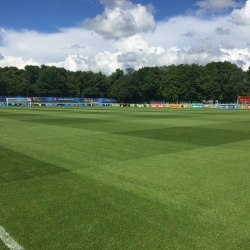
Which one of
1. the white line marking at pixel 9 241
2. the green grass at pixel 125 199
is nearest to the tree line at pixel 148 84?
the green grass at pixel 125 199

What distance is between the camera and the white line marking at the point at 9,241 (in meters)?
4.49

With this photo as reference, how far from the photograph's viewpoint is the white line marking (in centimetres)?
449

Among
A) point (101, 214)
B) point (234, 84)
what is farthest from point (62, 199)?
point (234, 84)

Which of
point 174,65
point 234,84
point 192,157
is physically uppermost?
point 174,65

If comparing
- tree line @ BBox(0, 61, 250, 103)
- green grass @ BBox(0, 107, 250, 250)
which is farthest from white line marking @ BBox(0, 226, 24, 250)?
tree line @ BBox(0, 61, 250, 103)

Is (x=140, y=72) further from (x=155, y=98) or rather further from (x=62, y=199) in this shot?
(x=62, y=199)

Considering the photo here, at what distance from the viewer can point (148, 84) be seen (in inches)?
4589

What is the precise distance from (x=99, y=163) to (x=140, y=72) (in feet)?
374

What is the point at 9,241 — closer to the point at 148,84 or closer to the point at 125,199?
the point at 125,199

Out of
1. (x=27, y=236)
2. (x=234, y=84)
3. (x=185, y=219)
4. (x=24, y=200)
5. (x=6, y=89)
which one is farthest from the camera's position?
(x=6, y=89)

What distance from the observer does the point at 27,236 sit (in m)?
4.79

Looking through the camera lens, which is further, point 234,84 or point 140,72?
point 140,72

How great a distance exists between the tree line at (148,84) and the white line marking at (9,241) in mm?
108177

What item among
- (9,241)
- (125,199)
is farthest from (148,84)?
(9,241)
